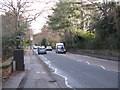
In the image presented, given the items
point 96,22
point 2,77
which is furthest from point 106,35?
point 2,77

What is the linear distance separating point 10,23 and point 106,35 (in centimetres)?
1708

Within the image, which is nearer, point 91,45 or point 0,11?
point 0,11

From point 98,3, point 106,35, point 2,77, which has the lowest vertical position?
point 2,77

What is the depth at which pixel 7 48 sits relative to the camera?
85.2 ft

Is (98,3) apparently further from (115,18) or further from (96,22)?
(115,18)

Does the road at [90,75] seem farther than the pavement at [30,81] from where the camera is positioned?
Yes

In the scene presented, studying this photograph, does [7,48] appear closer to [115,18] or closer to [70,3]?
[115,18]

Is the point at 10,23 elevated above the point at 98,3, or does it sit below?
below

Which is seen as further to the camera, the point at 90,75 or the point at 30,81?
the point at 90,75

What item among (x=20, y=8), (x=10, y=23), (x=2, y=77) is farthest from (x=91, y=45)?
(x=2, y=77)

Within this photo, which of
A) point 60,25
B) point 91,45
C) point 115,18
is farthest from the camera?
point 60,25

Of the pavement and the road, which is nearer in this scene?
the pavement

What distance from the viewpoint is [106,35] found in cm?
3800

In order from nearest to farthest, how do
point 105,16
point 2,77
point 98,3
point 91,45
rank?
point 2,77
point 105,16
point 98,3
point 91,45
